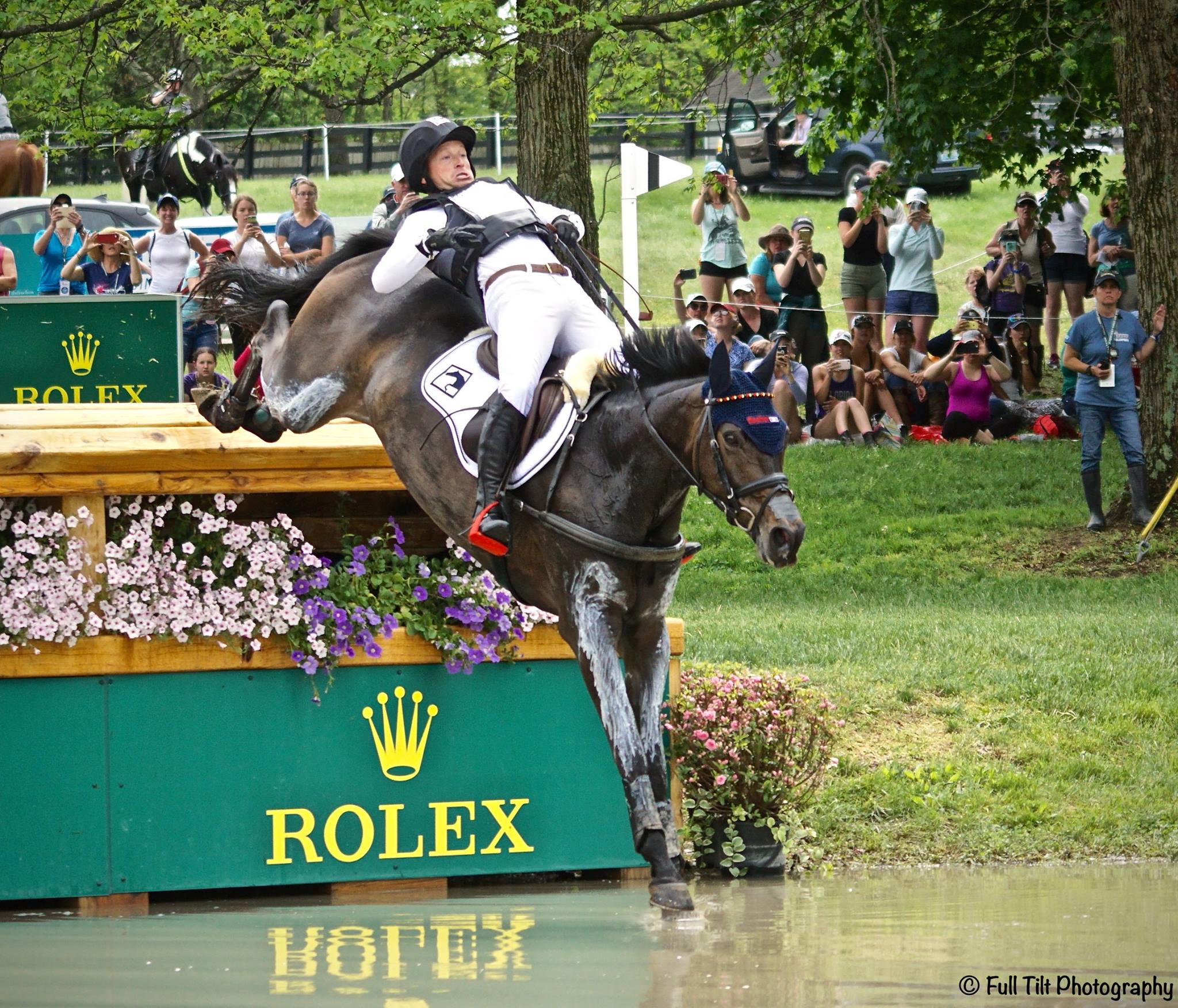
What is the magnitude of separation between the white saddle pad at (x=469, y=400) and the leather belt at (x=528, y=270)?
0.72 feet

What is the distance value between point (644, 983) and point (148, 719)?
2.24 m

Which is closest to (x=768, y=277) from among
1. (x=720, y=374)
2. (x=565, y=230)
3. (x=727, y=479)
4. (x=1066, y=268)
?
(x=1066, y=268)

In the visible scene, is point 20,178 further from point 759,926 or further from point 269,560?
point 759,926

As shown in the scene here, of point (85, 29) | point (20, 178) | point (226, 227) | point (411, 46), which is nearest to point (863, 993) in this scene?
point (411, 46)

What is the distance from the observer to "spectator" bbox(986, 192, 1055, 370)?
1593cm

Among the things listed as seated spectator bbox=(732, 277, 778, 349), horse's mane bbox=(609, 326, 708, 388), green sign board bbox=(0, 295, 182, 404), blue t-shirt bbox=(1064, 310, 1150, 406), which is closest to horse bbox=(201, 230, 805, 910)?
horse's mane bbox=(609, 326, 708, 388)

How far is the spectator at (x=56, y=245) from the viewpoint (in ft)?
42.5

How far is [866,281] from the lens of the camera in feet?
51.3

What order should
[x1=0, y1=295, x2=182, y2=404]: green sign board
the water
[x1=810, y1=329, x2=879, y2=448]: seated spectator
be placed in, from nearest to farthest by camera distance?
the water, [x1=0, y1=295, x2=182, y2=404]: green sign board, [x1=810, y1=329, x2=879, y2=448]: seated spectator

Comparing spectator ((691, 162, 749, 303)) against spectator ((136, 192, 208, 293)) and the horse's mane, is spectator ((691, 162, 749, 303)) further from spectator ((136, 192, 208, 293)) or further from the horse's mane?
the horse's mane

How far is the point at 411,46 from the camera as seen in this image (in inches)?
488

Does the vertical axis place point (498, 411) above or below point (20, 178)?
below

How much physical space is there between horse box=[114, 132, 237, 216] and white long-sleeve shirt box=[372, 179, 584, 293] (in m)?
11.7

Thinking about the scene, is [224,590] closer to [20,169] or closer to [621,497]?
[621,497]
